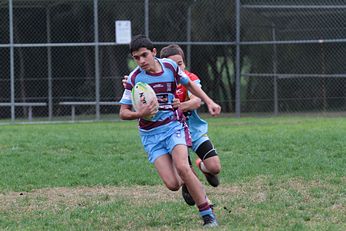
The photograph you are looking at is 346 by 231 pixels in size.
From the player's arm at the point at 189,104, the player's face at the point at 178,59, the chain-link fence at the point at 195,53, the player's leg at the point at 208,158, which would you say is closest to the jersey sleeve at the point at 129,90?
the player's arm at the point at 189,104

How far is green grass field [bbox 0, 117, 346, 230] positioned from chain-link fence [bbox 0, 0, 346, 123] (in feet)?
15.4

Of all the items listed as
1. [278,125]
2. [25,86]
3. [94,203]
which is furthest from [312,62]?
[94,203]

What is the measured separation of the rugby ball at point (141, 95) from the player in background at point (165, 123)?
0.34 feet

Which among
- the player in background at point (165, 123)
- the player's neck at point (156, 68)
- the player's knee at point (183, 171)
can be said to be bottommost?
the player's knee at point (183, 171)

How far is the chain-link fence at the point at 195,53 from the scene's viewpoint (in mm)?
19125

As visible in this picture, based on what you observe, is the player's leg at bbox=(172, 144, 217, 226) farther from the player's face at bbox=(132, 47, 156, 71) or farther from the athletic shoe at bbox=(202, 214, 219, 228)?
the player's face at bbox=(132, 47, 156, 71)

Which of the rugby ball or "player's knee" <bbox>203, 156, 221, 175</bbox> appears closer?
the rugby ball

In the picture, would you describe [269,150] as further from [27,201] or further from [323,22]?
[323,22]

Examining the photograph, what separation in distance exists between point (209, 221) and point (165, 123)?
2.83ft

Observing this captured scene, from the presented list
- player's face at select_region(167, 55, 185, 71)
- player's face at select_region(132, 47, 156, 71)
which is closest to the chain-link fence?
player's face at select_region(167, 55, 185, 71)

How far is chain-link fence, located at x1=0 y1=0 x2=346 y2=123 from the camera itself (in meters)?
19.1

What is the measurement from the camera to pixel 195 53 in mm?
19500

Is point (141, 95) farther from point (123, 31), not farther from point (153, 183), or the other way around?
point (123, 31)

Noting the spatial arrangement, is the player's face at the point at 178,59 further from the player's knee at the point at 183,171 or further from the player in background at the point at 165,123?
the player's knee at the point at 183,171
